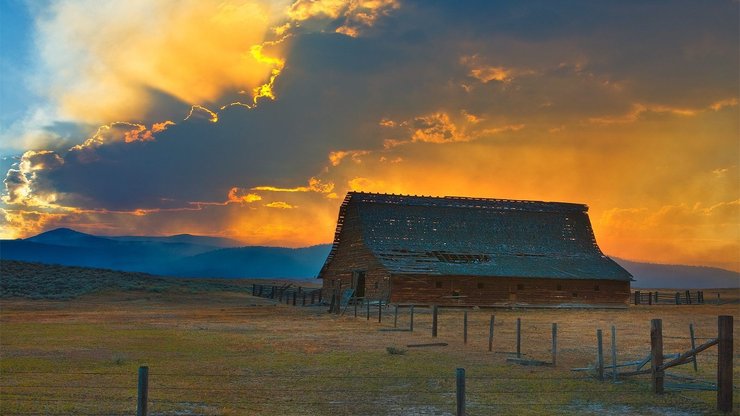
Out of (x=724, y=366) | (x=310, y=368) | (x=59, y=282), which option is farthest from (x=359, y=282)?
(x=724, y=366)

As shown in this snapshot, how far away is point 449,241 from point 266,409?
4085cm

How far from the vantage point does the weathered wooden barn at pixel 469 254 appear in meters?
48.1

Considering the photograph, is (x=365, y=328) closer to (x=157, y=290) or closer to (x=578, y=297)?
(x=578, y=297)

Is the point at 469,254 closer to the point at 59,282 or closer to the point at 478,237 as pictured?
the point at 478,237

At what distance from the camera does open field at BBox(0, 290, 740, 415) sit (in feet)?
44.2

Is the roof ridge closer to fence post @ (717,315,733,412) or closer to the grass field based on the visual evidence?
the grass field

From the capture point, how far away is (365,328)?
3144 centimetres

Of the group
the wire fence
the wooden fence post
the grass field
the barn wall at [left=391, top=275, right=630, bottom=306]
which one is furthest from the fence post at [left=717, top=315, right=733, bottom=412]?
the barn wall at [left=391, top=275, right=630, bottom=306]

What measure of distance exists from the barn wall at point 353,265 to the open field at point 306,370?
1407cm

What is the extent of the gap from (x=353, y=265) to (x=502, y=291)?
11561 mm

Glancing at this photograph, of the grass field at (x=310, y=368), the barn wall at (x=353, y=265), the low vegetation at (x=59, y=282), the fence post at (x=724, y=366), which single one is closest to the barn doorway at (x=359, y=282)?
the barn wall at (x=353, y=265)

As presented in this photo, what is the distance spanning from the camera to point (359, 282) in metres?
51.1

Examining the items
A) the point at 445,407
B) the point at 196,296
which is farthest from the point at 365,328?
the point at 196,296

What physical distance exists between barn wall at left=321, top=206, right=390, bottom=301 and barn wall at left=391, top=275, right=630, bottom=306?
6.12ft
